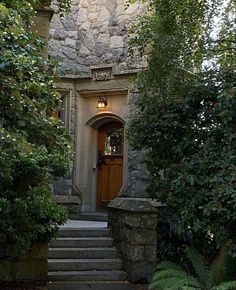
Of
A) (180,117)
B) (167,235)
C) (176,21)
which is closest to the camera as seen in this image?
(180,117)

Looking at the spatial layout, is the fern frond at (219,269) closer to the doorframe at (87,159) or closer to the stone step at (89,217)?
the stone step at (89,217)

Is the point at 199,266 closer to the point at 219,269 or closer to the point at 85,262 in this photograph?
the point at 219,269

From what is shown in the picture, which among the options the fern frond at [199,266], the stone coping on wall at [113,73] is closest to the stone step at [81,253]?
the fern frond at [199,266]

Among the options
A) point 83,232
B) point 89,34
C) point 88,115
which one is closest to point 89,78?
point 88,115

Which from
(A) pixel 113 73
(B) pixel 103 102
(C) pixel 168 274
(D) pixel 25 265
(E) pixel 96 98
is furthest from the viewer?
(E) pixel 96 98

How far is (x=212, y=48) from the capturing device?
6.29 metres

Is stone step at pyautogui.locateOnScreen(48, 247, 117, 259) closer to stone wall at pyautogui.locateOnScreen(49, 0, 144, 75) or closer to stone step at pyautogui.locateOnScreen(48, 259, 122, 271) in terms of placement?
stone step at pyautogui.locateOnScreen(48, 259, 122, 271)

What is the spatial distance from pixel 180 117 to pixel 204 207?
144cm

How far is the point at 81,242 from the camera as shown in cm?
607

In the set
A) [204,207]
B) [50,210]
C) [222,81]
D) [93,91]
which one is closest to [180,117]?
[222,81]

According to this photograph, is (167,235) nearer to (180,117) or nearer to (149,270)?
(149,270)

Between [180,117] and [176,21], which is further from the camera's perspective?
[176,21]

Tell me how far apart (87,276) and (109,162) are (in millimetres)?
3834

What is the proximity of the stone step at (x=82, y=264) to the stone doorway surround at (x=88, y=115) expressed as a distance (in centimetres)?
288
